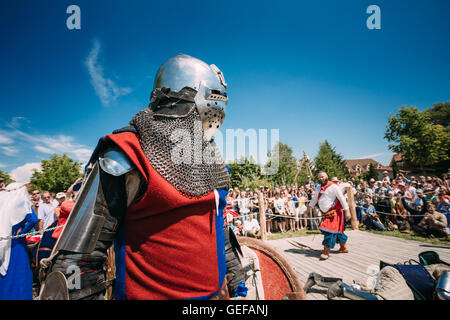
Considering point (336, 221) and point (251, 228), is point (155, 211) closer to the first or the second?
point (336, 221)

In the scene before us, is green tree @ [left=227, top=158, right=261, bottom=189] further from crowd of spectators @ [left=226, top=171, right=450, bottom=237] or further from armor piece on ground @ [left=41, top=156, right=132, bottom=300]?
armor piece on ground @ [left=41, top=156, right=132, bottom=300]

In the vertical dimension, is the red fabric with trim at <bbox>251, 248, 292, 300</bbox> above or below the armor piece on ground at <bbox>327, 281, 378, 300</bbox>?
above

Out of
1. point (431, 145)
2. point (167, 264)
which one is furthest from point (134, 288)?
point (431, 145)

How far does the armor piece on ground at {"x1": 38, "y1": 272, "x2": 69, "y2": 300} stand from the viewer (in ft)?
2.49

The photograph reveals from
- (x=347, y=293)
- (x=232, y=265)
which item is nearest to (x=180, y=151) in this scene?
(x=232, y=265)

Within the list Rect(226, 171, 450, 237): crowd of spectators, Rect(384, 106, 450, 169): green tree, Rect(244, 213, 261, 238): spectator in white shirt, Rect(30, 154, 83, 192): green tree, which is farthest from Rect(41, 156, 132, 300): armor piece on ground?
Rect(30, 154, 83, 192): green tree

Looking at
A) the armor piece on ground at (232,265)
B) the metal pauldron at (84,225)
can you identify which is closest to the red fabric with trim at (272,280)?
the armor piece on ground at (232,265)

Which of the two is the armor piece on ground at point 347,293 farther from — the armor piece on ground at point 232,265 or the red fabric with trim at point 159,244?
the red fabric with trim at point 159,244

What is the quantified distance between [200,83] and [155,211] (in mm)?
963

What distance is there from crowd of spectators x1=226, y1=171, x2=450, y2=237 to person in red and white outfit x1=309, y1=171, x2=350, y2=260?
50 centimetres

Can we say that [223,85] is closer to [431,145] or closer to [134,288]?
[134,288]

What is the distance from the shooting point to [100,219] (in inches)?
35.1

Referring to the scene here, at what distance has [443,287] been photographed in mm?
1863
